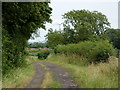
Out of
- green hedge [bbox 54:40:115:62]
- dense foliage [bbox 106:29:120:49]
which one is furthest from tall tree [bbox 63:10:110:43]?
green hedge [bbox 54:40:115:62]

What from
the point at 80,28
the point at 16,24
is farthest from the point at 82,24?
the point at 16,24

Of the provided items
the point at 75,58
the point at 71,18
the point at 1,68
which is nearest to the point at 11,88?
the point at 1,68

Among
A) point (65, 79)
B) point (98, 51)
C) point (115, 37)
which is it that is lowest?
point (65, 79)

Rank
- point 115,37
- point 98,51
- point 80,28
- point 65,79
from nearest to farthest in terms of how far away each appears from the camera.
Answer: point 65,79, point 98,51, point 80,28, point 115,37

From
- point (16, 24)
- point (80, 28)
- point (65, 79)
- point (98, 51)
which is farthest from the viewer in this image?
point (80, 28)

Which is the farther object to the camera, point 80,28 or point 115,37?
point 115,37

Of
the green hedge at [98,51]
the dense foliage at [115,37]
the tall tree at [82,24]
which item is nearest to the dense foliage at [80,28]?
the tall tree at [82,24]

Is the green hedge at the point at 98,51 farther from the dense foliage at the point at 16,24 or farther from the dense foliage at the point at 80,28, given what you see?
the dense foliage at the point at 80,28

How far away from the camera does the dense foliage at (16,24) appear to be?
15.0 m

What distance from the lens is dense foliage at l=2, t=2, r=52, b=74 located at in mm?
15012

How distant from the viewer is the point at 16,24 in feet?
54.9

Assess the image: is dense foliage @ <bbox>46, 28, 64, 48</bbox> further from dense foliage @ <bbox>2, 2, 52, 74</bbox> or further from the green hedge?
dense foliage @ <bbox>2, 2, 52, 74</bbox>

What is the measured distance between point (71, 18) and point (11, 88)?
56423mm

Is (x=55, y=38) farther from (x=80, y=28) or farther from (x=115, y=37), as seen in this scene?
(x=115, y=37)
